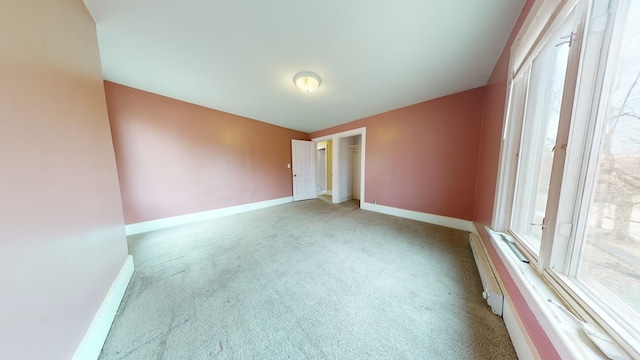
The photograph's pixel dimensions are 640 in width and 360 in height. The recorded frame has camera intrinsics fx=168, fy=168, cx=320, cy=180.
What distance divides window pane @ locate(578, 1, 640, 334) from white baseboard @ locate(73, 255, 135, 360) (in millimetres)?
2407

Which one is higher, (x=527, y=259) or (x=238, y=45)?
(x=238, y=45)

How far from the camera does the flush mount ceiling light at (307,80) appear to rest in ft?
7.61

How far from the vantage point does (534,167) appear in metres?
1.22

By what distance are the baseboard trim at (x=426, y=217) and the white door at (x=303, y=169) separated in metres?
1.85

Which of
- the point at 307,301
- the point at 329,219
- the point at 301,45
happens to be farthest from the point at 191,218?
the point at 301,45

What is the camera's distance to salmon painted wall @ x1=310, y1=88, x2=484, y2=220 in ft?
8.71

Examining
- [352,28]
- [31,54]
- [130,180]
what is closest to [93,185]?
[31,54]

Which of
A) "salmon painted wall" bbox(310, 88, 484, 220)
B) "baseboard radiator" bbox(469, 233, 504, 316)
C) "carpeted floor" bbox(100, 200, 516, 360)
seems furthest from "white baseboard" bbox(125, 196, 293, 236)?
"baseboard radiator" bbox(469, 233, 504, 316)

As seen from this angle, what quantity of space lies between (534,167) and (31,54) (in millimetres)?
3056

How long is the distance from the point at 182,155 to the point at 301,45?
2889mm

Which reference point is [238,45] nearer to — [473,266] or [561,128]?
[561,128]

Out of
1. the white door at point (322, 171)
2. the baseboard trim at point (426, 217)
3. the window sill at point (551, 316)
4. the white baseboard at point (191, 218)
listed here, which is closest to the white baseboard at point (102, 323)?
the white baseboard at point (191, 218)

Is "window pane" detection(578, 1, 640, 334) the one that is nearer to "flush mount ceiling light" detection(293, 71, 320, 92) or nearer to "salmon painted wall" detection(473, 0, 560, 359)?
"salmon painted wall" detection(473, 0, 560, 359)

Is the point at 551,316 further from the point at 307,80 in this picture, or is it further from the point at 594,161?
the point at 307,80
